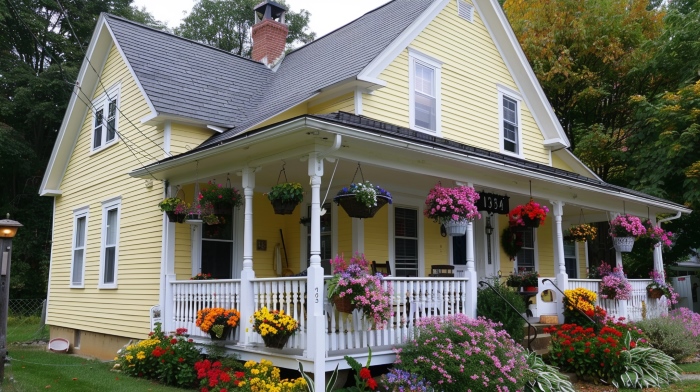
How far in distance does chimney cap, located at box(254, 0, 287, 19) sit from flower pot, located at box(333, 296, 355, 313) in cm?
1067

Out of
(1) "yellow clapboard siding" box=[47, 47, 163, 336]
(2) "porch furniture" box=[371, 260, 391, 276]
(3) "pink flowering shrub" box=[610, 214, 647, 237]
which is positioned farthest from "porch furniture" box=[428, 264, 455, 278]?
(1) "yellow clapboard siding" box=[47, 47, 163, 336]

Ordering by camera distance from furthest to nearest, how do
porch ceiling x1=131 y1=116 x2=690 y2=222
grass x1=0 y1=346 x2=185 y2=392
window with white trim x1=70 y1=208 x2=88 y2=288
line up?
1. window with white trim x1=70 y1=208 x2=88 y2=288
2. grass x1=0 y1=346 x2=185 y2=392
3. porch ceiling x1=131 y1=116 x2=690 y2=222

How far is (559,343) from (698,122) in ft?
33.7

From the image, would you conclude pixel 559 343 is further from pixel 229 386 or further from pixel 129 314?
pixel 129 314

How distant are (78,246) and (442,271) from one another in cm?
891

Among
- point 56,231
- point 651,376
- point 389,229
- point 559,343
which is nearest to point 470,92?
point 389,229

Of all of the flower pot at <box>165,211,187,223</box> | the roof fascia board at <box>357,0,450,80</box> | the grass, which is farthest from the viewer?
the roof fascia board at <box>357,0,450,80</box>

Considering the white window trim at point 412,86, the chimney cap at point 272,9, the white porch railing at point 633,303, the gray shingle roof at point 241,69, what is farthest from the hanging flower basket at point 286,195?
the chimney cap at point 272,9

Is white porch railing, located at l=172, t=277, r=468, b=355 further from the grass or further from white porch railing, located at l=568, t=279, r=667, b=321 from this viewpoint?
white porch railing, located at l=568, t=279, r=667, b=321

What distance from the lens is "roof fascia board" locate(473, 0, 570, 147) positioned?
14.5 meters

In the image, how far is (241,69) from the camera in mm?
14930

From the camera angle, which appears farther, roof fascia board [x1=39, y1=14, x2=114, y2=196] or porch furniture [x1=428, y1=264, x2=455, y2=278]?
roof fascia board [x1=39, y1=14, x2=114, y2=196]

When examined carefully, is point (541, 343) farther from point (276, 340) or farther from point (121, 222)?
point (121, 222)

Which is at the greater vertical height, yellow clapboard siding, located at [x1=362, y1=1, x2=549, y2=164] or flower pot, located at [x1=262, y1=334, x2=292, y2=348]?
yellow clapboard siding, located at [x1=362, y1=1, x2=549, y2=164]
